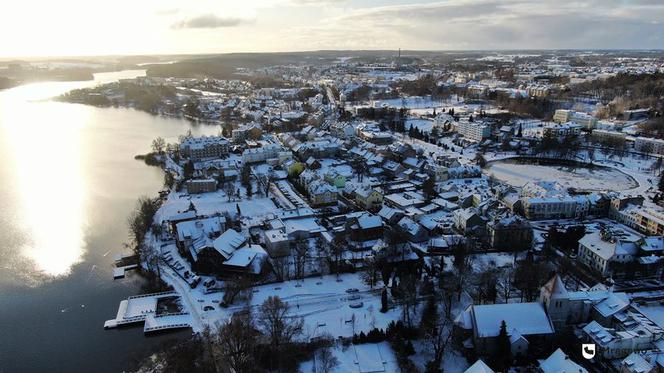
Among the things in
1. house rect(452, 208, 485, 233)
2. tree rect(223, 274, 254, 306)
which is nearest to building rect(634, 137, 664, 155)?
house rect(452, 208, 485, 233)

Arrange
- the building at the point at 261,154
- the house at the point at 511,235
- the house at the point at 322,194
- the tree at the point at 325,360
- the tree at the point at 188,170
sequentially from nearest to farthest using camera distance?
1. the tree at the point at 325,360
2. the house at the point at 511,235
3. the house at the point at 322,194
4. the tree at the point at 188,170
5. the building at the point at 261,154

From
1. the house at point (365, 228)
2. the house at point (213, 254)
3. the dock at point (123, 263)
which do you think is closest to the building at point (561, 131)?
the house at point (365, 228)

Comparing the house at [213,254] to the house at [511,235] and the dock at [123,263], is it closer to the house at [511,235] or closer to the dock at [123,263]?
the dock at [123,263]

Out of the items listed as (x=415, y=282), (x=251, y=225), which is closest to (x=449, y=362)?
(x=415, y=282)

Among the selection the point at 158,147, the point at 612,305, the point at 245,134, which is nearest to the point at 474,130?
the point at 245,134

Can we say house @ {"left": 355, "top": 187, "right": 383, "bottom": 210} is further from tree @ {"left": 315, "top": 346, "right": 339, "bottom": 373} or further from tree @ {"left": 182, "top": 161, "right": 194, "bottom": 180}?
tree @ {"left": 315, "top": 346, "right": 339, "bottom": 373}

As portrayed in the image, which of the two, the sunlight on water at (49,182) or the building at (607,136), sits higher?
the building at (607,136)

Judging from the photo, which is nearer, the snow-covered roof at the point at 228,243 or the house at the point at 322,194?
the snow-covered roof at the point at 228,243
